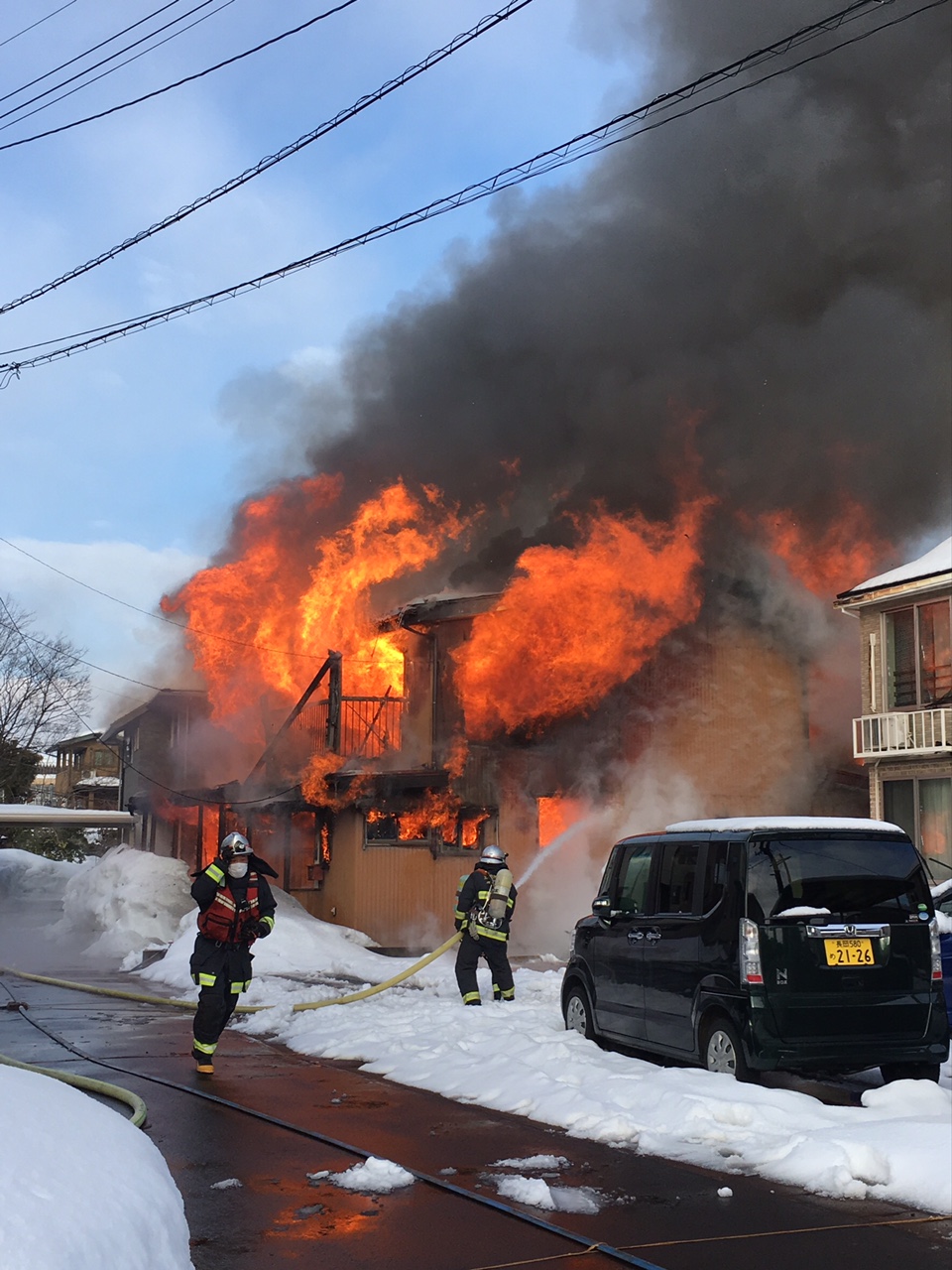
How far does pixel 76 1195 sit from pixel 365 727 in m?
20.4

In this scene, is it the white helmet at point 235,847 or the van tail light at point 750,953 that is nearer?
the van tail light at point 750,953

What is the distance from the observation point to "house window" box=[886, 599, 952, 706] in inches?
826

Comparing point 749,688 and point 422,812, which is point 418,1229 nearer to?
point 422,812

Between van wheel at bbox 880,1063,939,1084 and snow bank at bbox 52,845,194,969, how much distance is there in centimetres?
1561

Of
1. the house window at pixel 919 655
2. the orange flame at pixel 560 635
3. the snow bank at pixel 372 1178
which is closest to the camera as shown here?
the snow bank at pixel 372 1178

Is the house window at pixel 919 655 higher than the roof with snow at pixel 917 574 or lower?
lower

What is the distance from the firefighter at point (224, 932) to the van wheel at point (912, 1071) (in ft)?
15.0

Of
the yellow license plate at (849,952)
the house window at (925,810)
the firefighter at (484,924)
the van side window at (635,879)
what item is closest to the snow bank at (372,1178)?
the yellow license plate at (849,952)

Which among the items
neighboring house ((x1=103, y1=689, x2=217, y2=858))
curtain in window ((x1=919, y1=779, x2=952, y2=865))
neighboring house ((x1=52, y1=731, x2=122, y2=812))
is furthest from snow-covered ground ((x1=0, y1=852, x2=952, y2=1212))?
neighboring house ((x1=52, y1=731, x2=122, y2=812))

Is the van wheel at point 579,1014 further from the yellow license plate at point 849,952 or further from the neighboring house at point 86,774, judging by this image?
the neighboring house at point 86,774

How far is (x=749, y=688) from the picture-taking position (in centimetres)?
2447

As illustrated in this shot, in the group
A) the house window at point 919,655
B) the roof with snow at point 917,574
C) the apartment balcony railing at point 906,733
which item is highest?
the roof with snow at point 917,574

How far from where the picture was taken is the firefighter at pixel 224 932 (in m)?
9.51

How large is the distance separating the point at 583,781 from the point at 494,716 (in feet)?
6.85
